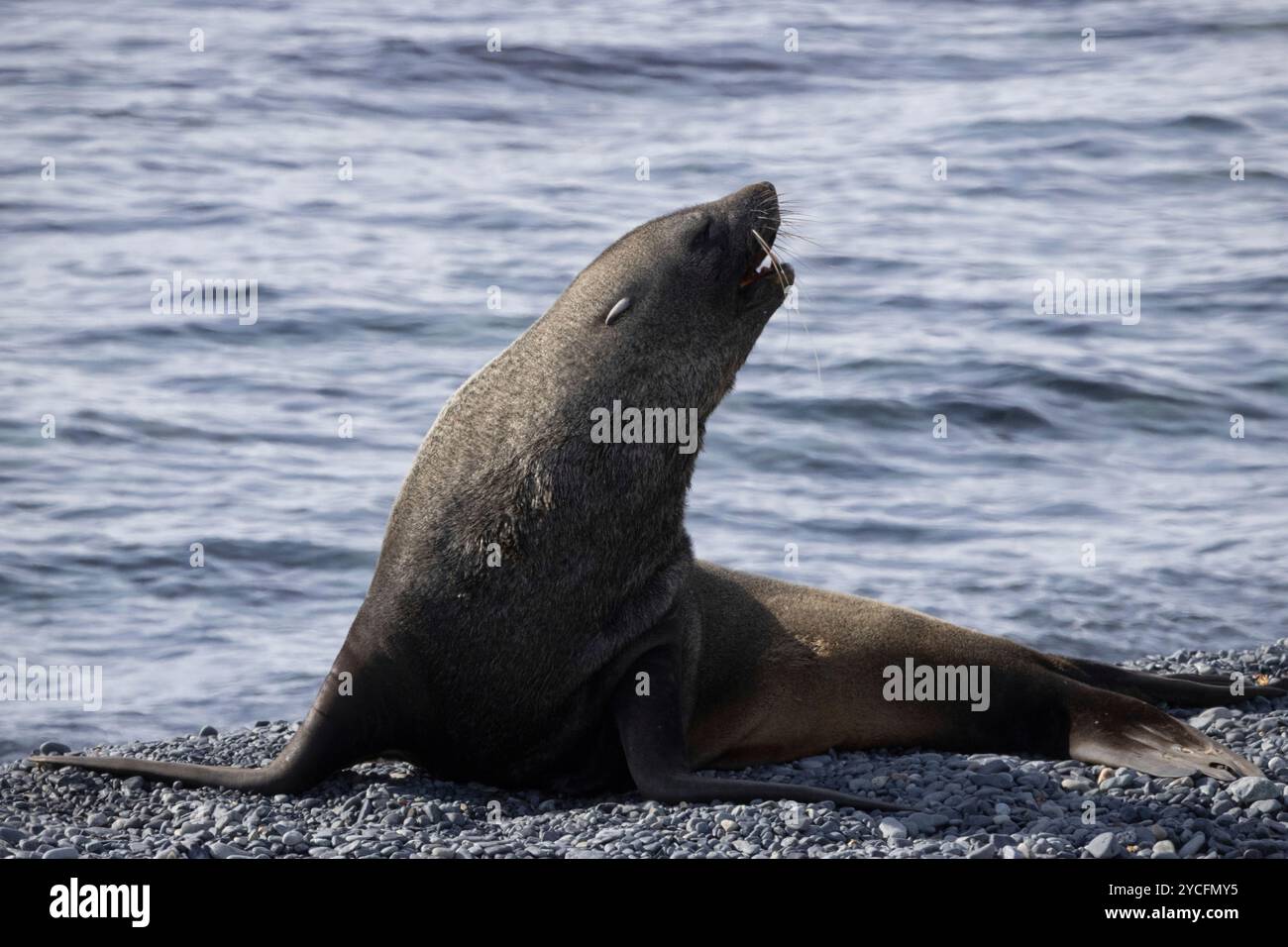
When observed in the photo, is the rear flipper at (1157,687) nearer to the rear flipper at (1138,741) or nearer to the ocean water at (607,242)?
the rear flipper at (1138,741)

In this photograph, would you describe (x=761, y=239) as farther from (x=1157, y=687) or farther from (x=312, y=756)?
(x=1157, y=687)

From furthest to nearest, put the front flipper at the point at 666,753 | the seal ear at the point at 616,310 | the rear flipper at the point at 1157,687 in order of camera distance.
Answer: the rear flipper at the point at 1157,687
the seal ear at the point at 616,310
the front flipper at the point at 666,753

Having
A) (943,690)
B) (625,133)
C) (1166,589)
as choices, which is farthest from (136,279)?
(943,690)

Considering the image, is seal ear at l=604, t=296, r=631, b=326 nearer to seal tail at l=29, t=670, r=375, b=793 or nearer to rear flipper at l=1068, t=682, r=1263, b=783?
seal tail at l=29, t=670, r=375, b=793

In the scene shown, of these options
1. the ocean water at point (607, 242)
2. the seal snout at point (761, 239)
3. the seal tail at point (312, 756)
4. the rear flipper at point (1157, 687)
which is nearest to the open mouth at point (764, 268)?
the seal snout at point (761, 239)

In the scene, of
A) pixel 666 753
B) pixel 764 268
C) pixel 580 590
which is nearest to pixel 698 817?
pixel 666 753

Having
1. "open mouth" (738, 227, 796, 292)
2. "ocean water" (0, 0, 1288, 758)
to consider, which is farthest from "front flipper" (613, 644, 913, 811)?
"ocean water" (0, 0, 1288, 758)

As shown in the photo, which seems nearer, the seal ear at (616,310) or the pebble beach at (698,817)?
the pebble beach at (698,817)

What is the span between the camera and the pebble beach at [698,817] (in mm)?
5914

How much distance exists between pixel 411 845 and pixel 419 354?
1095cm

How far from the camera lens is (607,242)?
19.8m

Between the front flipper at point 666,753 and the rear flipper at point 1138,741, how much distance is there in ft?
4.58

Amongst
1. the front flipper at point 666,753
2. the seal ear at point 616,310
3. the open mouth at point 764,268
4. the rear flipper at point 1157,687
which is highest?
the open mouth at point 764,268

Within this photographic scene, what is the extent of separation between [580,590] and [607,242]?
527 inches
